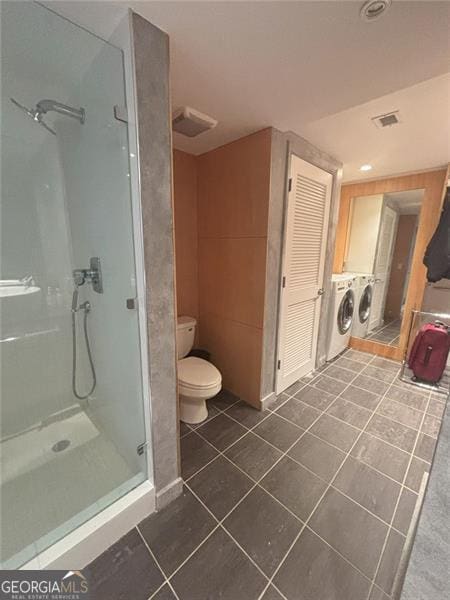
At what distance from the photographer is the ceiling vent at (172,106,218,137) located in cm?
152

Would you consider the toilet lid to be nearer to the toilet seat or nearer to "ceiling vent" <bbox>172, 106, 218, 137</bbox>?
the toilet seat

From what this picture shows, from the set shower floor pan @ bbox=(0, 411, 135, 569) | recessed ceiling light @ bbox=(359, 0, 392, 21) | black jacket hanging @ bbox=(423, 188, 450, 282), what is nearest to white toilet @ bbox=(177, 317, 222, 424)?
shower floor pan @ bbox=(0, 411, 135, 569)

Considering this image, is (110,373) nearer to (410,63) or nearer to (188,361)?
(188,361)

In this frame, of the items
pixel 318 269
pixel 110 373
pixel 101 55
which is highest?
pixel 101 55

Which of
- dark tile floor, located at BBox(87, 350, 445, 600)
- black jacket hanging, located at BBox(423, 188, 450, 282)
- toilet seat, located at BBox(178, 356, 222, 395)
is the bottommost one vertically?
dark tile floor, located at BBox(87, 350, 445, 600)

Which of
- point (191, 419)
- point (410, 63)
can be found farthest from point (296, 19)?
point (191, 419)

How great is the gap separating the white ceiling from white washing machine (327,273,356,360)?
1481 mm

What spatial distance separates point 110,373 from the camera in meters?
1.56

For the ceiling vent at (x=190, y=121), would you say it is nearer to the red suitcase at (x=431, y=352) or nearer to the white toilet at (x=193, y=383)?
the white toilet at (x=193, y=383)

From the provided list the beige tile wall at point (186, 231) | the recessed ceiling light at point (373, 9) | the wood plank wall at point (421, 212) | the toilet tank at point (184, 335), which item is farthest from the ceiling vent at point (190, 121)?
the wood plank wall at point (421, 212)

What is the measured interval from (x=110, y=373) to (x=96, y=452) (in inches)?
19.5

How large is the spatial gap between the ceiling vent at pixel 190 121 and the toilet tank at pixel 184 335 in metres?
1.52

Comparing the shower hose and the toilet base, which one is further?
the toilet base

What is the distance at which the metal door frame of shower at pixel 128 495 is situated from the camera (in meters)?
0.98
